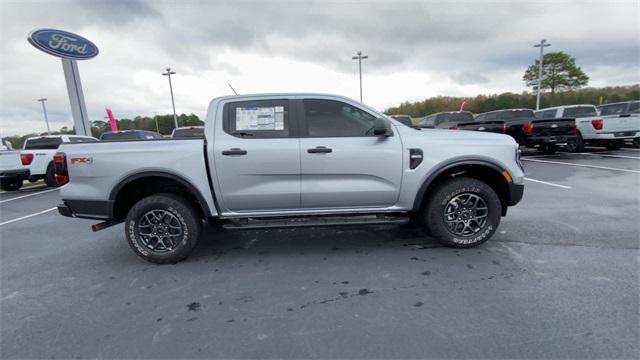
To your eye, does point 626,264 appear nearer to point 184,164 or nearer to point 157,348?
point 157,348

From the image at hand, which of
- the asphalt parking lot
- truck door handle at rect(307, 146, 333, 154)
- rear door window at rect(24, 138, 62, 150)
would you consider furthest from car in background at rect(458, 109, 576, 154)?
rear door window at rect(24, 138, 62, 150)

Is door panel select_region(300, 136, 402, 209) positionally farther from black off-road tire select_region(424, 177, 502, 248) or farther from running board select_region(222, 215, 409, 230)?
black off-road tire select_region(424, 177, 502, 248)

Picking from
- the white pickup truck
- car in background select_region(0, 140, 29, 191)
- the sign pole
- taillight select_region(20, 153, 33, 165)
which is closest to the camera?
car in background select_region(0, 140, 29, 191)

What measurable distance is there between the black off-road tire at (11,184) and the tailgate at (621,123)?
65.0ft

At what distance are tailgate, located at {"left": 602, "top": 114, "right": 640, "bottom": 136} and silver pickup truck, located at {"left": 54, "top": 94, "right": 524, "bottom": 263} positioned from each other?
11032mm

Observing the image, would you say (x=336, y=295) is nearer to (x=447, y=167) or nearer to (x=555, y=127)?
(x=447, y=167)

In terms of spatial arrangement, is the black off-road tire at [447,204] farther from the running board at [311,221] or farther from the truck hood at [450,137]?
the truck hood at [450,137]

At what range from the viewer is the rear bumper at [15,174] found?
8250 millimetres

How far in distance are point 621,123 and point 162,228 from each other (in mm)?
14671

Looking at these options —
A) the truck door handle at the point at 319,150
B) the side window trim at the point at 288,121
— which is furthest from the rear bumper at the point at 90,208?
the truck door handle at the point at 319,150

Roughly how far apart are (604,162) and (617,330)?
9443mm

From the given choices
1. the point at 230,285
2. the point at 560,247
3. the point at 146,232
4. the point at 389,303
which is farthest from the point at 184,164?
the point at 560,247

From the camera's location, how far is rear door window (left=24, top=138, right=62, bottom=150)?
9430 millimetres

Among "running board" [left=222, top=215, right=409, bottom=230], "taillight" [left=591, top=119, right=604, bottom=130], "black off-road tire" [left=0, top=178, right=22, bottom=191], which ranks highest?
"taillight" [left=591, top=119, right=604, bottom=130]
